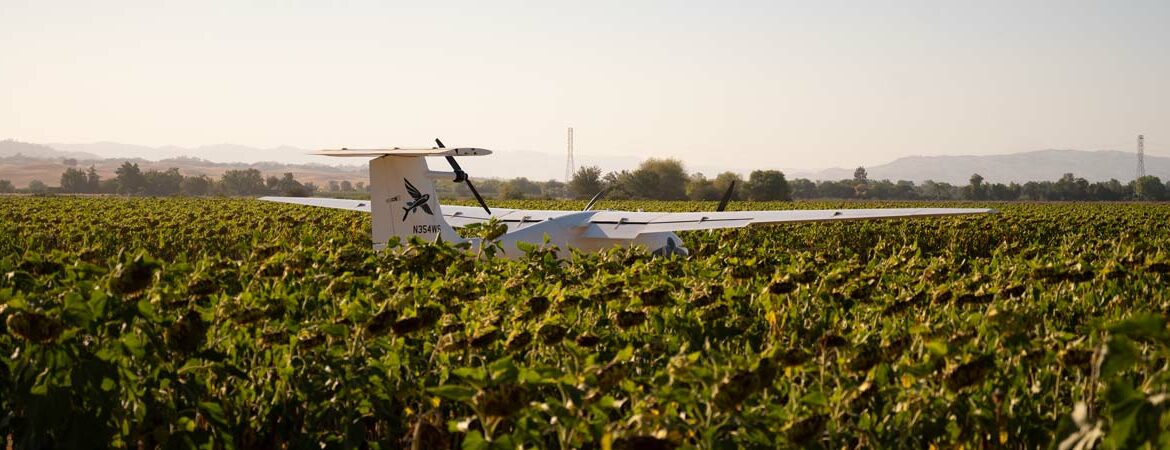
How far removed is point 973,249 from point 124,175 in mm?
151787

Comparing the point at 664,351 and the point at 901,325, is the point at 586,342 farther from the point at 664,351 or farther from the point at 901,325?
the point at 901,325

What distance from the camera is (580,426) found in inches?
130

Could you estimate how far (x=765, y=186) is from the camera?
112000mm

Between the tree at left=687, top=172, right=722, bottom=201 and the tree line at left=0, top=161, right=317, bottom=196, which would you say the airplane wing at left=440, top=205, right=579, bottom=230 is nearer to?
the tree at left=687, top=172, right=722, bottom=201

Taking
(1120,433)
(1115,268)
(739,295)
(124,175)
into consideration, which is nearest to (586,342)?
(739,295)

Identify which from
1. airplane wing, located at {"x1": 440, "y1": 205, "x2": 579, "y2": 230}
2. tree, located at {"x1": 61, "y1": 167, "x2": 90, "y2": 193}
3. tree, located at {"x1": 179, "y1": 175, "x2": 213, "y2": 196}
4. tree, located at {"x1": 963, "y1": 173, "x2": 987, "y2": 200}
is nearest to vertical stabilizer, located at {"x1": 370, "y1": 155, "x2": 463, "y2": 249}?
airplane wing, located at {"x1": 440, "y1": 205, "x2": 579, "y2": 230}

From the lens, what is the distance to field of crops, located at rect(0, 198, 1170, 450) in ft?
10.8

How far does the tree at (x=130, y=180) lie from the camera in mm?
160250

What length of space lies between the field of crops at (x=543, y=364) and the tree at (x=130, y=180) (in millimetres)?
166870

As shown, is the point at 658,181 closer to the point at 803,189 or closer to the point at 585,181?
the point at 585,181

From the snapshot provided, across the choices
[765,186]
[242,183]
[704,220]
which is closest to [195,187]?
[242,183]

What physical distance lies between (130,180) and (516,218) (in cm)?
15417

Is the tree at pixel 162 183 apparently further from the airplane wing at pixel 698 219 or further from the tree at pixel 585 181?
the airplane wing at pixel 698 219

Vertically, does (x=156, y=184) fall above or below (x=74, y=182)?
below
